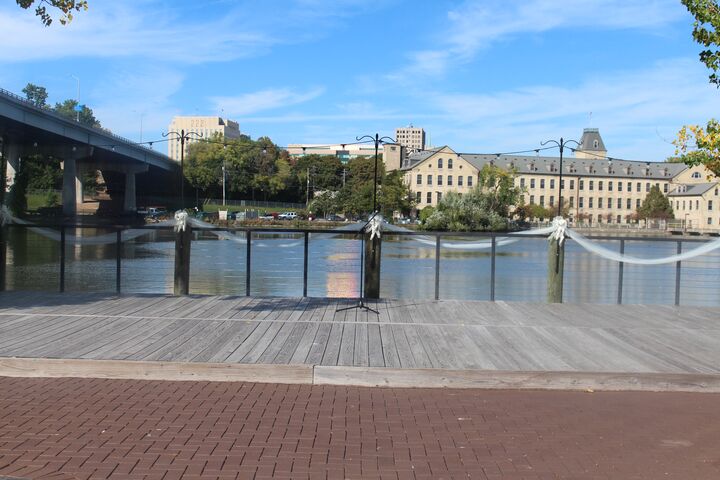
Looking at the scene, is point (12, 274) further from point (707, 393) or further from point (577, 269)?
point (577, 269)

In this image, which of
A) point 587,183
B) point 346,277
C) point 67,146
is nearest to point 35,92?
point 67,146

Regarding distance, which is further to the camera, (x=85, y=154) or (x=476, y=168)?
(x=476, y=168)

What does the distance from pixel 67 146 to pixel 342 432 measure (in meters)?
64.2

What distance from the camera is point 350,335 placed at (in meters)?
8.30

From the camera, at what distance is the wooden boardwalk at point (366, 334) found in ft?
23.2

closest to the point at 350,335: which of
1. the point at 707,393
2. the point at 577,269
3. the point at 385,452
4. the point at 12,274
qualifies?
the point at 385,452

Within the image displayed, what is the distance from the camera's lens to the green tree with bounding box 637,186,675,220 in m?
108

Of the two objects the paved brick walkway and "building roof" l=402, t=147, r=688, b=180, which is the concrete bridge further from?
"building roof" l=402, t=147, r=688, b=180

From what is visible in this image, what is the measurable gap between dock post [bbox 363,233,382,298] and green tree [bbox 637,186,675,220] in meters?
107

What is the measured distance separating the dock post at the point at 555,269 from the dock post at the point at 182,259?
6.17 m

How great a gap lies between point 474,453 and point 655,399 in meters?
2.55

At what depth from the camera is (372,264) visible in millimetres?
11117

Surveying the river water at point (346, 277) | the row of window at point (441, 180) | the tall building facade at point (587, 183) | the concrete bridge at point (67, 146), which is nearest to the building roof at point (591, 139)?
the tall building facade at point (587, 183)

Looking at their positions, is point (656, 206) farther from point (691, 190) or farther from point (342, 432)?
point (342, 432)
